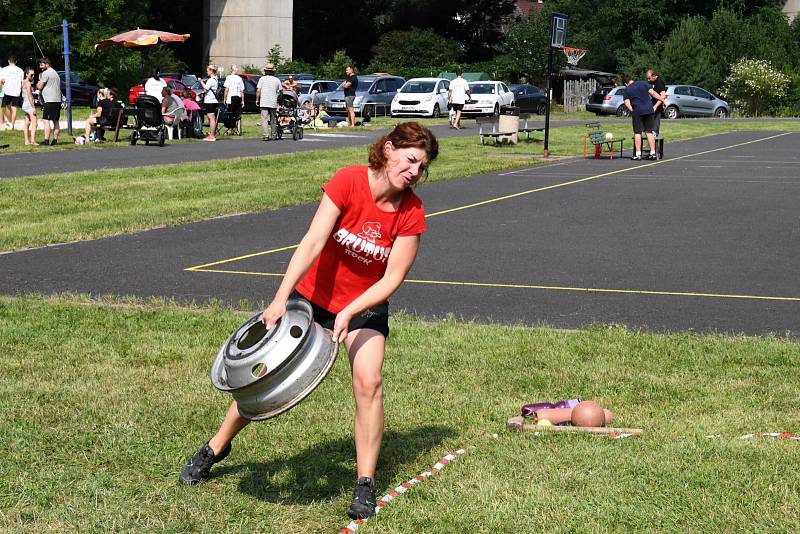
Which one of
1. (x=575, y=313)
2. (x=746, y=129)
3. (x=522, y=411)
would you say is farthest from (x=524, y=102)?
(x=522, y=411)

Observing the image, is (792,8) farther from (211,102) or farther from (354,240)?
(354,240)

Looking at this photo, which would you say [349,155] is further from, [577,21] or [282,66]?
[577,21]

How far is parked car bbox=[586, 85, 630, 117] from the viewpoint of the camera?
51438 mm

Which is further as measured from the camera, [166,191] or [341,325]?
[166,191]

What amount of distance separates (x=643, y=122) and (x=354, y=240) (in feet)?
72.7

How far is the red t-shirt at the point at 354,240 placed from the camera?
511cm

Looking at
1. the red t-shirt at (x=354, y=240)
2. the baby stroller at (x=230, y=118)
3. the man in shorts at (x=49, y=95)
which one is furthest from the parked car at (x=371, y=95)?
the red t-shirt at (x=354, y=240)

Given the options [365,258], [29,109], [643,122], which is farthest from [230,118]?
[365,258]

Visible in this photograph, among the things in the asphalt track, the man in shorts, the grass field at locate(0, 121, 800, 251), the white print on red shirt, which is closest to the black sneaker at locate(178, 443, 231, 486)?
the white print on red shirt

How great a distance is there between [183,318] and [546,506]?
4.80 m

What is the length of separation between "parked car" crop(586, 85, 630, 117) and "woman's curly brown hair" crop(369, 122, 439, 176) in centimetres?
4678

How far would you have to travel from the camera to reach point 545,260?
12.7 metres

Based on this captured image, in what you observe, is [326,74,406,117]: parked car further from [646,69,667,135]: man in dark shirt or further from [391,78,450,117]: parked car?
[646,69,667,135]: man in dark shirt

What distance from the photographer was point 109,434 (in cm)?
638
